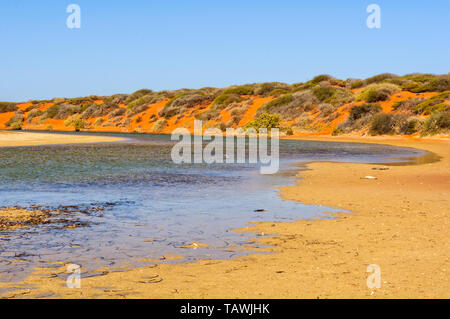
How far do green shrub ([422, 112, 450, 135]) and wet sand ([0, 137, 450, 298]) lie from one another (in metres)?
36.1

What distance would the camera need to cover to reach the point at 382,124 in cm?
5091

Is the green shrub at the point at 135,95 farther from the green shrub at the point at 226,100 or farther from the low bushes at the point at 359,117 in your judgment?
the low bushes at the point at 359,117

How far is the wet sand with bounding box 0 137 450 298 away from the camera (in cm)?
550

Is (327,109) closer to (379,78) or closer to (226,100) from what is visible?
(226,100)

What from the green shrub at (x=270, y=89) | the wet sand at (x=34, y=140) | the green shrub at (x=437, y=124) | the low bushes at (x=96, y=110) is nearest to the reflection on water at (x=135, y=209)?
the wet sand at (x=34, y=140)

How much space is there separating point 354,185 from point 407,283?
29.8 feet

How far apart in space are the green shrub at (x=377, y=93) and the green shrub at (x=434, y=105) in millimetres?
8058

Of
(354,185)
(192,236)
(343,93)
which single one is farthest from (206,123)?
(192,236)

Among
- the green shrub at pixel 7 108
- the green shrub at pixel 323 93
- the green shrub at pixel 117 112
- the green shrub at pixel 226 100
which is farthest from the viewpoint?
the green shrub at pixel 7 108

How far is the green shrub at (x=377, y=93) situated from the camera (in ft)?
202

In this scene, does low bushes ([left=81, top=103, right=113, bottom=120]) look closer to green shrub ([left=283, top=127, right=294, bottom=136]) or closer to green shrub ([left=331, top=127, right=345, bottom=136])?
green shrub ([left=283, top=127, right=294, bottom=136])

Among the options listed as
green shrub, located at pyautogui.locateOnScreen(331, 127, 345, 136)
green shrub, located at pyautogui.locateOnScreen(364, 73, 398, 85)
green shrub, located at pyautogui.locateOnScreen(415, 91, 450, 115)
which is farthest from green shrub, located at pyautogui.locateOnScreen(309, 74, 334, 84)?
green shrub, located at pyautogui.locateOnScreen(415, 91, 450, 115)

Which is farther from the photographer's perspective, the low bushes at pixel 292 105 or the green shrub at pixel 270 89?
the green shrub at pixel 270 89
